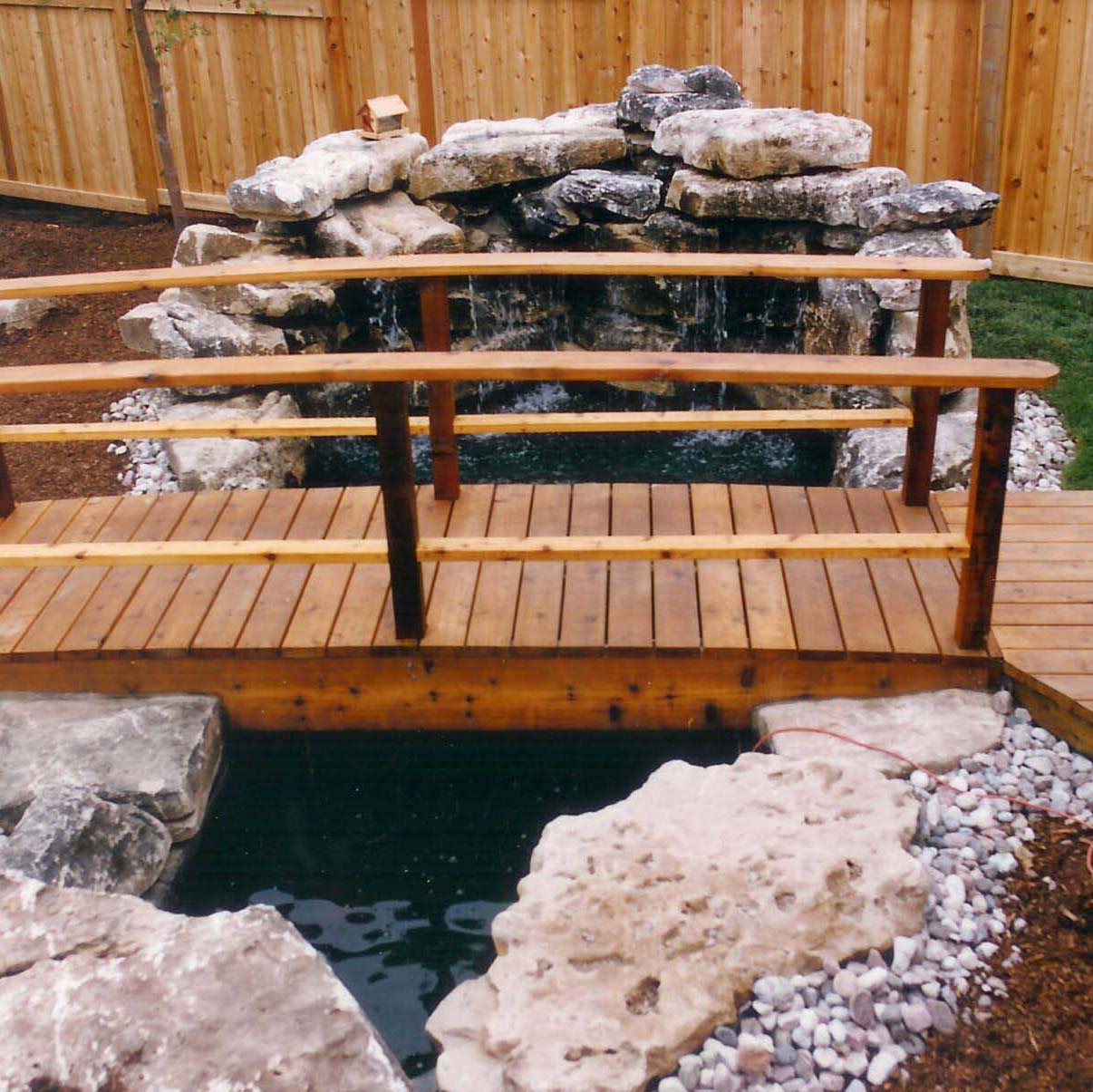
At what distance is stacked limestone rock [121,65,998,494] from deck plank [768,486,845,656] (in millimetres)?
1664

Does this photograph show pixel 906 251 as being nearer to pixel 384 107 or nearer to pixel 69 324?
pixel 384 107

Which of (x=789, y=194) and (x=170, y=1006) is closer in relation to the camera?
(x=170, y=1006)

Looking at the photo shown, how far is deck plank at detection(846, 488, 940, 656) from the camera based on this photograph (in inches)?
135

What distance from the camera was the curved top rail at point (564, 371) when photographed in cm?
305

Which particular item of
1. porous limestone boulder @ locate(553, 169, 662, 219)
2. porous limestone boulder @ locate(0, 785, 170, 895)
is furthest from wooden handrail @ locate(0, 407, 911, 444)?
porous limestone boulder @ locate(553, 169, 662, 219)

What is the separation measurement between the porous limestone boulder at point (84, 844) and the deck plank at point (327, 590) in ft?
2.01

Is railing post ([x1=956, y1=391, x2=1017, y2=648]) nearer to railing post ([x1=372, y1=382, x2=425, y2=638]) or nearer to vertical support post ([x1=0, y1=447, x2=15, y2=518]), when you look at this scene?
railing post ([x1=372, y1=382, x2=425, y2=638])

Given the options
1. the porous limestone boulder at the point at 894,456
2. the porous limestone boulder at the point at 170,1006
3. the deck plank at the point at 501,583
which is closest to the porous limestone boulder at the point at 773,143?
the porous limestone boulder at the point at 894,456

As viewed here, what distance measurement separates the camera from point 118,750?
341cm

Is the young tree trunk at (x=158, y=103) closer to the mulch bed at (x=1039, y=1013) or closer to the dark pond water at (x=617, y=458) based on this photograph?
the dark pond water at (x=617, y=458)

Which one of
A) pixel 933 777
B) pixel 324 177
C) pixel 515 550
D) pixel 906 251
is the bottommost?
pixel 933 777

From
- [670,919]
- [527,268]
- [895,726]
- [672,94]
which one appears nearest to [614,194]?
[672,94]

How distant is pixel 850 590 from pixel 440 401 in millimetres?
1355

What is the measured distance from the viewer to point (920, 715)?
3.34m
